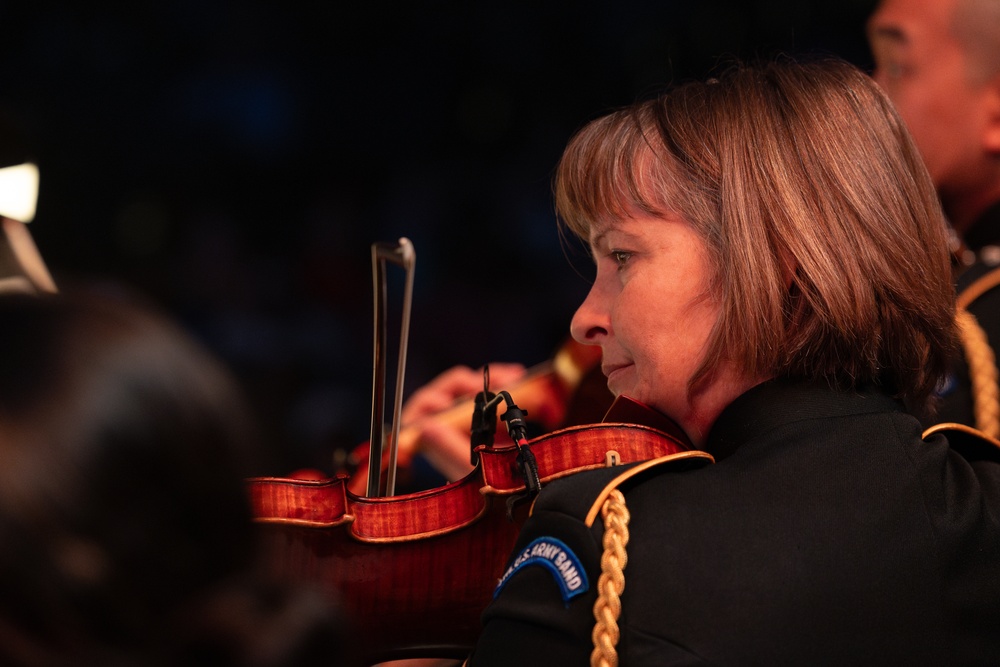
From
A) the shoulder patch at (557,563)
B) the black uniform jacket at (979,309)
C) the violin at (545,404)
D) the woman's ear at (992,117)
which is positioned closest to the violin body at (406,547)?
the shoulder patch at (557,563)

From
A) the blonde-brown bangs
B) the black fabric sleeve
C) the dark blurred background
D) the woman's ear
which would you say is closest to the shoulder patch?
the black fabric sleeve

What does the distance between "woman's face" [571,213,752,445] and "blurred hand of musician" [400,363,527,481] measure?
70cm

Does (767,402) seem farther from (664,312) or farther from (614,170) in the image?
(614,170)

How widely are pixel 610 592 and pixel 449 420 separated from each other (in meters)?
1.05

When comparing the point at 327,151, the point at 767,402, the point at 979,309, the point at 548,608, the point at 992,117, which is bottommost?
the point at 548,608

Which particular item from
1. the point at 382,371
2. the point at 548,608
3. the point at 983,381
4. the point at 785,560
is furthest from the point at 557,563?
the point at 983,381

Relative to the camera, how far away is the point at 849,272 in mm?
999

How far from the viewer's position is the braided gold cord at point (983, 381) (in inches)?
60.2

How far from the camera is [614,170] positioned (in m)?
1.08

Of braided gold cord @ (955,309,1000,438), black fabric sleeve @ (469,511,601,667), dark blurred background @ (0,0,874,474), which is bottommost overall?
black fabric sleeve @ (469,511,601,667)

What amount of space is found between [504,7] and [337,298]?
3.43 feet

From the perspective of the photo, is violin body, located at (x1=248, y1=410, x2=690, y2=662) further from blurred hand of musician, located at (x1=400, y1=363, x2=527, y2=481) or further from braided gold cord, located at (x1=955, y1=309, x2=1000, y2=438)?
braided gold cord, located at (x1=955, y1=309, x2=1000, y2=438)

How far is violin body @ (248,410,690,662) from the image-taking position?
1172 millimetres

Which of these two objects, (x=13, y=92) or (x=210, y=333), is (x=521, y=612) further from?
(x=13, y=92)
